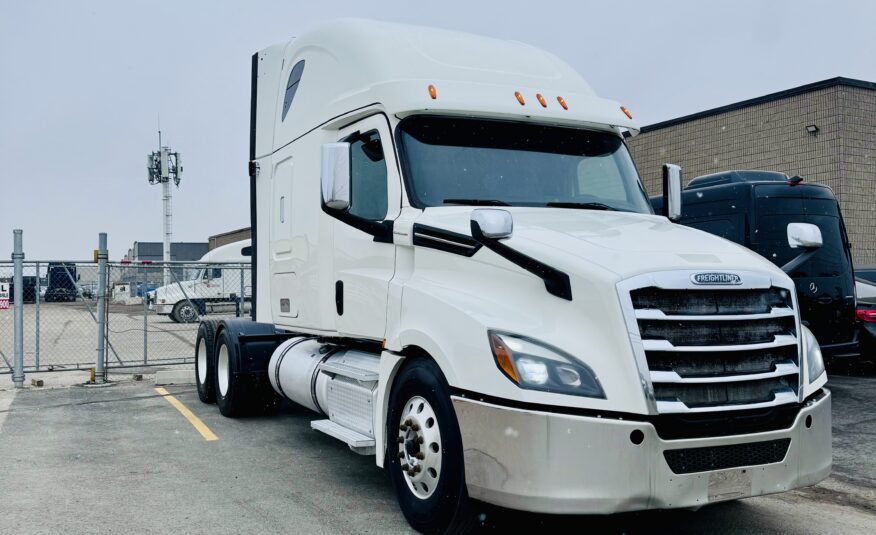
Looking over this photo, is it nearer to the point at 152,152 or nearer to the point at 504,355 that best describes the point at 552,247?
the point at 504,355

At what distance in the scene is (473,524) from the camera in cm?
467

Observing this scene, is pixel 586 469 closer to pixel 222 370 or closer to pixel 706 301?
pixel 706 301

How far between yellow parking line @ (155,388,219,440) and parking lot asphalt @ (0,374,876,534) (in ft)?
0.21

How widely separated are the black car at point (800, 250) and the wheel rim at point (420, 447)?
6730 millimetres

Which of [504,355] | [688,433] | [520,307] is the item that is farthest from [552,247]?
[688,433]

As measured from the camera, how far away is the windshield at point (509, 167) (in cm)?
559

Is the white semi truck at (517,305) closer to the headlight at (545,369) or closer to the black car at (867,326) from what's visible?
the headlight at (545,369)

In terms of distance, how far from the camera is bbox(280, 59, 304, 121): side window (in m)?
7.53

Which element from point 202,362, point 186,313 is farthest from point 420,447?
point 186,313

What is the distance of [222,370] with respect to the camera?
9.54m

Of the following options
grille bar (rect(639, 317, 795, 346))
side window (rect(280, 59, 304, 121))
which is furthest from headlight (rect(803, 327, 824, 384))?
side window (rect(280, 59, 304, 121))

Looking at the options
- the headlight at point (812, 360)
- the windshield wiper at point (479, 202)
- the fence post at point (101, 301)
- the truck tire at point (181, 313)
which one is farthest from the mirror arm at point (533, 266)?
the truck tire at point (181, 313)

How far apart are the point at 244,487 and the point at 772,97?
60.2 ft

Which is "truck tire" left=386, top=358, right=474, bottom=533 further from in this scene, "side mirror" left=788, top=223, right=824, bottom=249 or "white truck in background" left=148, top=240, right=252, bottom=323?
"white truck in background" left=148, top=240, right=252, bottom=323
